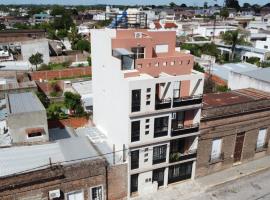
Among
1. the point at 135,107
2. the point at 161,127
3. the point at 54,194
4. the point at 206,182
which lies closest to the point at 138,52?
the point at 135,107

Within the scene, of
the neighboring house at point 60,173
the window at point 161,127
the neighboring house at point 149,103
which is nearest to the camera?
the neighboring house at point 60,173

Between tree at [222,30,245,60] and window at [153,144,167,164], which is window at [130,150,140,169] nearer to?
window at [153,144,167,164]

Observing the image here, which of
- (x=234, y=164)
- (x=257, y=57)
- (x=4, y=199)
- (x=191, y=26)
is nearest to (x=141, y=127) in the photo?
(x=4, y=199)

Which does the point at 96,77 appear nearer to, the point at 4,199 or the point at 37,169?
the point at 37,169

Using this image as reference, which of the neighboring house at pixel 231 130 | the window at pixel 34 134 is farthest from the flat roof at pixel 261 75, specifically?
the window at pixel 34 134

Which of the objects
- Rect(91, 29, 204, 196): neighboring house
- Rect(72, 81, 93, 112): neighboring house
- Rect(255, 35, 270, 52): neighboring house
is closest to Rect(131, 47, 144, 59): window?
Rect(91, 29, 204, 196): neighboring house

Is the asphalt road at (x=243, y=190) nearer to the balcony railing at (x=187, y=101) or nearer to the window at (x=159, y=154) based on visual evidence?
the window at (x=159, y=154)
